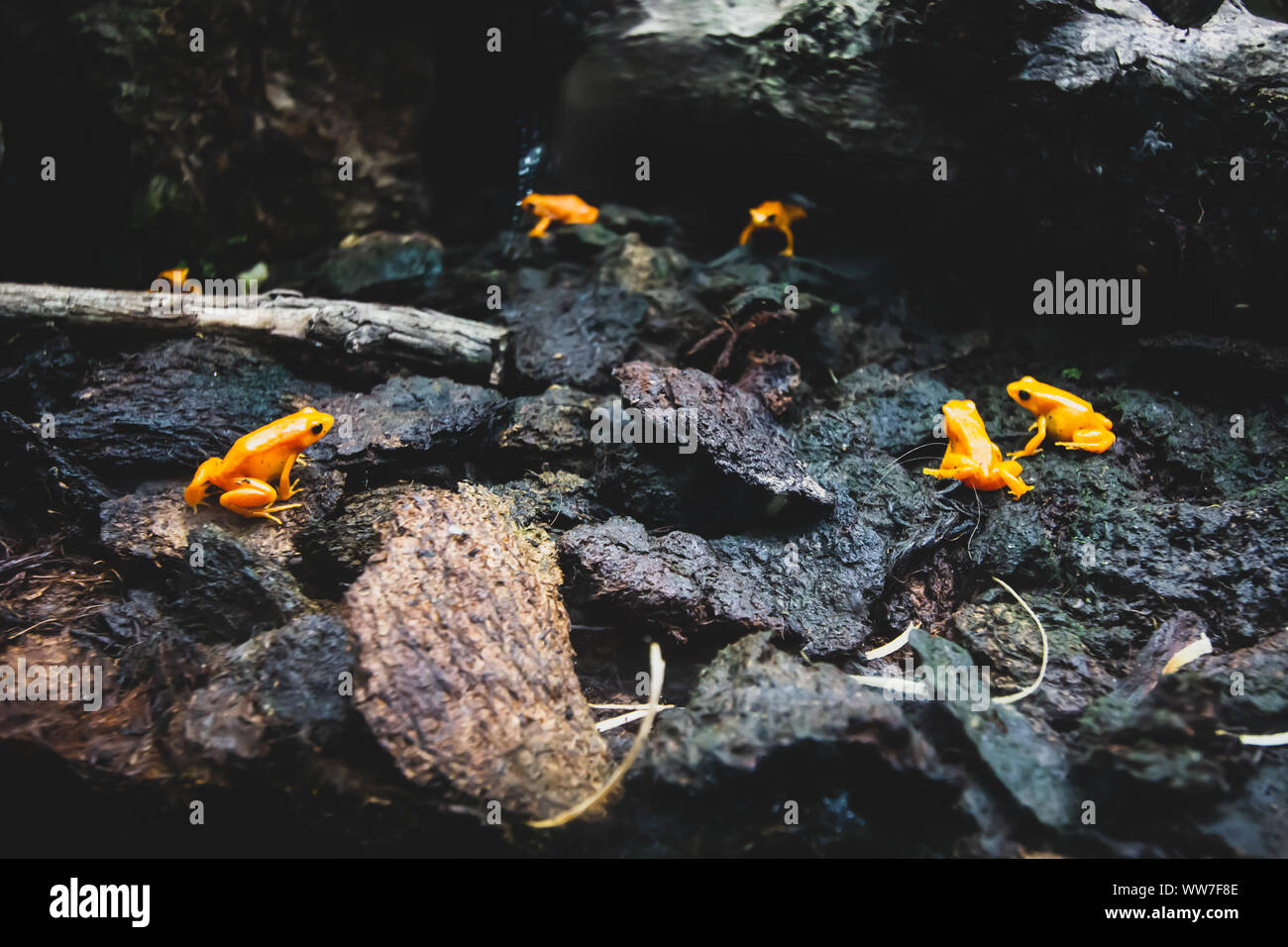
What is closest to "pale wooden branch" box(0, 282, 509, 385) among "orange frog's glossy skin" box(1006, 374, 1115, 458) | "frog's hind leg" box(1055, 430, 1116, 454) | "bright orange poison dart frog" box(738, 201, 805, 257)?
"bright orange poison dart frog" box(738, 201, 805, 257)

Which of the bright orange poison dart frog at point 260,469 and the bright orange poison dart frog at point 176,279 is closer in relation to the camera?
the bright orange poison dart frog at point 260,469

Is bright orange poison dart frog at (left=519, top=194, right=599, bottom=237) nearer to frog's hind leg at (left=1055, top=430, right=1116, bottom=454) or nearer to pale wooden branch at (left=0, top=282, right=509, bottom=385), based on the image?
pale wooden branch at (left=0, top=282, right=509, bottom=385)

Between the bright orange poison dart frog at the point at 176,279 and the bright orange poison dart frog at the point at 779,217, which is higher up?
the bright orange poison dart frog at the point at 779,217

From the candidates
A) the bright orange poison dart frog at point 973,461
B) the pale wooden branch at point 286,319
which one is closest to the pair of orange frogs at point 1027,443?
the bright orange poison dart frog at point 973,461

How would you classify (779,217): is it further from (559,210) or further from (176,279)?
(176,279)

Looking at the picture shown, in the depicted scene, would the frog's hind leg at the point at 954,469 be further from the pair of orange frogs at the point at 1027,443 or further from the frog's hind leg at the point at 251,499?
the frog's hind leg at the point at 251,499
